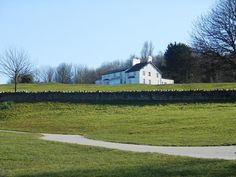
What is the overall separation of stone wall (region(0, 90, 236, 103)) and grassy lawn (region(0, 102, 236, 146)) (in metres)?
2.03

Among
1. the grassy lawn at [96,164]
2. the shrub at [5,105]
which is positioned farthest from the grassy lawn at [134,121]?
the grassy lawn at [96,164]

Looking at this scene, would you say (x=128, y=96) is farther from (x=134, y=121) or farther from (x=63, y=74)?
(x=63, y=74)

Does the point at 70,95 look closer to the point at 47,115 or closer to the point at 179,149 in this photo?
the point at 47,115

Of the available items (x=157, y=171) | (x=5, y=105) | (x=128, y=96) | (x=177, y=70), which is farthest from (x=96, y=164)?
(x=177, y=70)

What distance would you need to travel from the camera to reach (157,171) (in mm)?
11922

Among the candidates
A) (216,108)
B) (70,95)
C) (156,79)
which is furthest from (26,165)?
(156,79)

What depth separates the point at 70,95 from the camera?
47.5m

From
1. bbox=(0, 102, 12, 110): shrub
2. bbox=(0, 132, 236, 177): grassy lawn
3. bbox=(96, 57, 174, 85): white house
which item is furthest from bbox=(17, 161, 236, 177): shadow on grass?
bbox=(96, 57, 174, 85): white house

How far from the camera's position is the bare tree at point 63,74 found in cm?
13362

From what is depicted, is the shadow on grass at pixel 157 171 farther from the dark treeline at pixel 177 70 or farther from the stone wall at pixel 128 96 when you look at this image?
the stone wall at pixel 128 96

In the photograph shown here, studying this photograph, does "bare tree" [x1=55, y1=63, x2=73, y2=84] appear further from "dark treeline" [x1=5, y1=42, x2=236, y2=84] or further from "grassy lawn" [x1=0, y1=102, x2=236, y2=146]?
"grassy lawn" [x1=0, y1=102, x2=236, y2=146]

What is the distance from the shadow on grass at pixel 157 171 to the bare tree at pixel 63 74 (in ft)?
396

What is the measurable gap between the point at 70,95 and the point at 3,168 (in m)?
34.1

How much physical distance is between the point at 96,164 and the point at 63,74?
402ft
